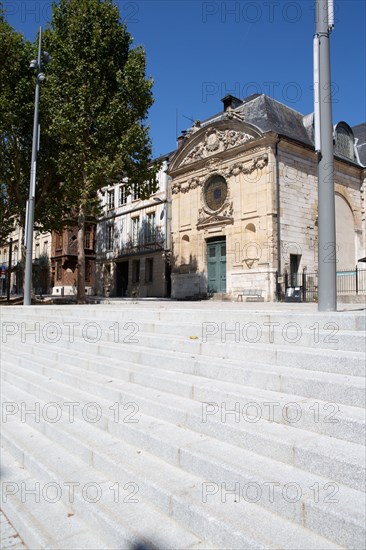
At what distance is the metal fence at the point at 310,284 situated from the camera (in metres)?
20.0

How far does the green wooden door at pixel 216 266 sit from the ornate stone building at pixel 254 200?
58 millimetres

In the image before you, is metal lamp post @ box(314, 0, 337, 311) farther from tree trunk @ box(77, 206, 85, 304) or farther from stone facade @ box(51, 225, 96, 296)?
stone facade @ box(51, 225, 96, 296)

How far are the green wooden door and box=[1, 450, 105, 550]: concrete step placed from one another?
1946 cm

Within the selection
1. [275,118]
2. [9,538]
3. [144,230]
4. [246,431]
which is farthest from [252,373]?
[144,230]

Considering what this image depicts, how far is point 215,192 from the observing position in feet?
78.4

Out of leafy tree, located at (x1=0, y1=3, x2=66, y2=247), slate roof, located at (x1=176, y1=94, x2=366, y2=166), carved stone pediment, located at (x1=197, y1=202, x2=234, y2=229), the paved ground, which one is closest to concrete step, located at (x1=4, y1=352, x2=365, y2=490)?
the paved ground

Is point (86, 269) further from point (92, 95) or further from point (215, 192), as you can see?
point (92, 95)

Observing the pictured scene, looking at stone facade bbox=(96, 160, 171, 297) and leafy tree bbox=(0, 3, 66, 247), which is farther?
stone facade bbox=(96, 160, 171, 297)

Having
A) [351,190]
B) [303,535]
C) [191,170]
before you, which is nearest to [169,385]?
[303,535]

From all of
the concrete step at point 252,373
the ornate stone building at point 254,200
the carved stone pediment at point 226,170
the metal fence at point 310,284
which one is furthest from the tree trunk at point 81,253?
the concrete step at point 252,373

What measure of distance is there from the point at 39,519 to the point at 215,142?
891 inches

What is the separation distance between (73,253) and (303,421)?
3635 centimetres

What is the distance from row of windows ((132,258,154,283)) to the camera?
2997 cm

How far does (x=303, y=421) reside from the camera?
3094 mm
